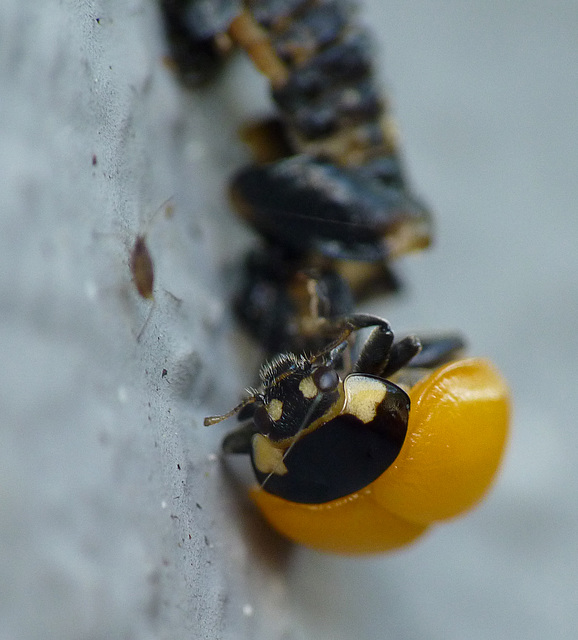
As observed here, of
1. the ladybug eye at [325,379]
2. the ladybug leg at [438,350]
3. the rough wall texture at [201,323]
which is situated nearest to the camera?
the rough wall texture at [201,323]

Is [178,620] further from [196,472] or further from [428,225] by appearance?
[428,225]

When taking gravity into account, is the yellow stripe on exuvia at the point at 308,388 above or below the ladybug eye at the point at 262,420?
above

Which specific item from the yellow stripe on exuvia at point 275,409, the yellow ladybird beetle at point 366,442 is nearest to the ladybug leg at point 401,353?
the yellow ladybird beetle at point 366,442

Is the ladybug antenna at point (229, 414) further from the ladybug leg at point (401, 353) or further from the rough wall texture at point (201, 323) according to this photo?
the ladybug leg at point (401, 353)

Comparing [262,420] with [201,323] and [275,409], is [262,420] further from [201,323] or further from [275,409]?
[201,323]

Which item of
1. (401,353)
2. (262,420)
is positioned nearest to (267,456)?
(262,420)

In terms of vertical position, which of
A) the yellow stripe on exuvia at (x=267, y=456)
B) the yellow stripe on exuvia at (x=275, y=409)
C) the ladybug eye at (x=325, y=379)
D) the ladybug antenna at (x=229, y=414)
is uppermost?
the ladybug eye at (x=325, y=379)

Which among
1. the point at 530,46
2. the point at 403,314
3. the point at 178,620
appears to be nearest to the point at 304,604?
the point at 178,620
